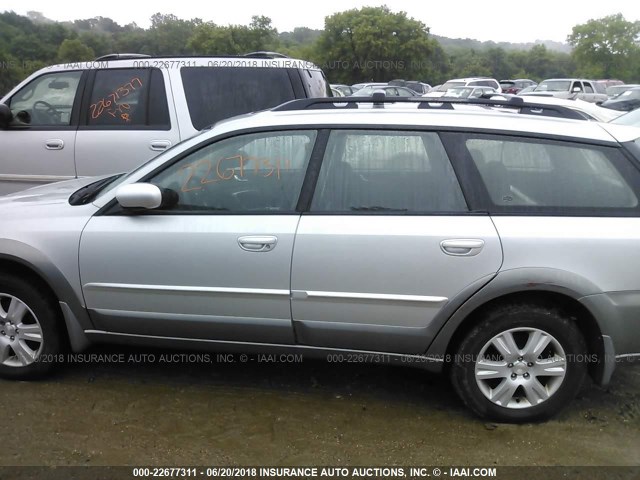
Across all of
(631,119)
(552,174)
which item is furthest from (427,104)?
(631,119)

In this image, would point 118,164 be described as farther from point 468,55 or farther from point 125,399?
point 468,55

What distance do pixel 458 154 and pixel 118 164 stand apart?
346cm

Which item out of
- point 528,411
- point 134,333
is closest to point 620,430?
point 528,411

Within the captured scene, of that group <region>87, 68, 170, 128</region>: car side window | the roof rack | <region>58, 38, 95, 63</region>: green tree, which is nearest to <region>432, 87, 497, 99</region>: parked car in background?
<region>58, 38, 95, 63</region>: green tree

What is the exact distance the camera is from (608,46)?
61688 millimetres

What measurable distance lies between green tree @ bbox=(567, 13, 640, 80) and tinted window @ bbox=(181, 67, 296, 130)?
6473 centimetres

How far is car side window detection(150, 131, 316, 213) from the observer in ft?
10.6

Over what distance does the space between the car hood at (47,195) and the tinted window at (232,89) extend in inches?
60.6

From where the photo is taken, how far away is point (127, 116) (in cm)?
546

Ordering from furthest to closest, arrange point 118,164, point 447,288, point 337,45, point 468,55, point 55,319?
1. point 468,55
2. point 337,45
3. point 118,164
4. point 55,319
5. point 447,288

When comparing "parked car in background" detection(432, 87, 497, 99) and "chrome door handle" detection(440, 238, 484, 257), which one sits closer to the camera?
"chrome door handle" detection(440, 238, 484, 257)

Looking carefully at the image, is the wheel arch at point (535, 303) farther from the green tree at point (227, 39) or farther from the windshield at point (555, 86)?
the green tree at point (227, 39)

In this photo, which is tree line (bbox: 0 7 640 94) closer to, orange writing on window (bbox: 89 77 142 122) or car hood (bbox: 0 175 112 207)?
orange writing on window (bbox: 89 77 142 122)

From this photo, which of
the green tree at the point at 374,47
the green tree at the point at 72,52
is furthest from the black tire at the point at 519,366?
the green tree at the point at 374,47
